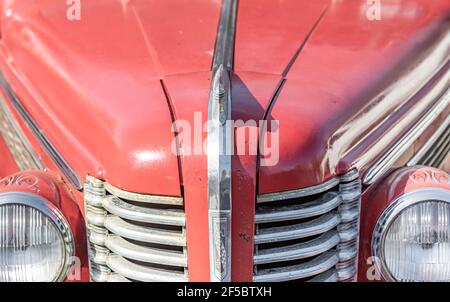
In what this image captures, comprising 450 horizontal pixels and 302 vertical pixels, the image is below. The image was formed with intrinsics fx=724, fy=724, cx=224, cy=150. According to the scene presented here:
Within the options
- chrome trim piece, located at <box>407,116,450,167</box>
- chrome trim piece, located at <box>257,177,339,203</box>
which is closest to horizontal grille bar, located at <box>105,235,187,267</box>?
chrome trim piece, located at <box>257,177,339,203</box>

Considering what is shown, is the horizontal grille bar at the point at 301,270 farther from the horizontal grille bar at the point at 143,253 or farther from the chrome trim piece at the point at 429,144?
the chrome trim piece at the point at 429,144

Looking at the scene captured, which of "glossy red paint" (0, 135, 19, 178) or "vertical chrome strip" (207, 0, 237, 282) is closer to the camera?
"vertical chrome strip" (207, 0, 237, 282)

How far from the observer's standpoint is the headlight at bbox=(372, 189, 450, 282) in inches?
103

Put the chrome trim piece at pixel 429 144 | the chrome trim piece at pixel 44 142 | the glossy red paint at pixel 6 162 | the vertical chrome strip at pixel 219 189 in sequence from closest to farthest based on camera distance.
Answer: the vertical chrome strip at pixel 219 189 → the chrome trim piece at pixel 44 142 → the chrome trim piece at pixel 429 144 → the glossy red paint at pixel 6 162

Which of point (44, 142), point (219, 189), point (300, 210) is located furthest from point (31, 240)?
point (300, 210)

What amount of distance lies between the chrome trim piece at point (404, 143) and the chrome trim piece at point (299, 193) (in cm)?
24

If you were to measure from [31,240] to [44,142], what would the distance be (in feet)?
1.87

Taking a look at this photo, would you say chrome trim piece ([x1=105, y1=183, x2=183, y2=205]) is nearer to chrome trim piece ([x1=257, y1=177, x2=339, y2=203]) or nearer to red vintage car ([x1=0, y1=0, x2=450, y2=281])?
red vintage car ([x1=0, y1=0, x2=450, y2=281])

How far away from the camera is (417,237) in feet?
8.55

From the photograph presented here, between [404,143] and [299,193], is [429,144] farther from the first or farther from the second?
[299,193]

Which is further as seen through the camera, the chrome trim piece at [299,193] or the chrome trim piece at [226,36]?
the chrome trim piece at [226,36]

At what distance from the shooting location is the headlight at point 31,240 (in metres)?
2.59

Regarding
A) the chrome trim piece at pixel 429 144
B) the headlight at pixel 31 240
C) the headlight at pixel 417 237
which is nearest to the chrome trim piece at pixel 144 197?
the headlight at pixel 31 240
